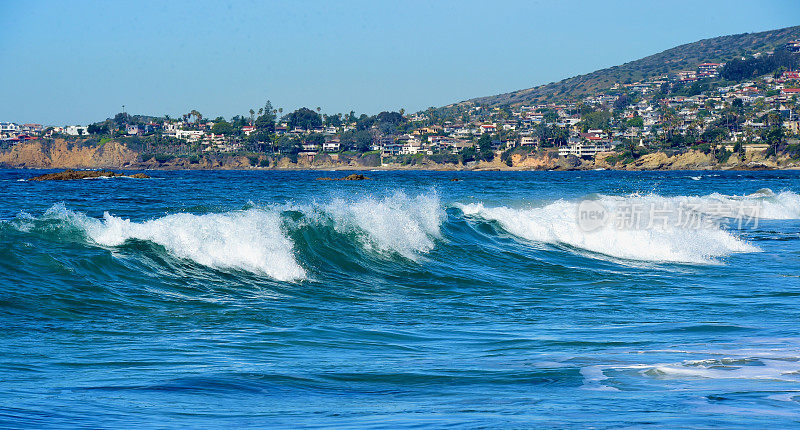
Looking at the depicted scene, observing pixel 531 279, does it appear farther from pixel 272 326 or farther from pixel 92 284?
pixel 92 284

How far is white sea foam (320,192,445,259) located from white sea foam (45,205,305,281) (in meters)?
2.71

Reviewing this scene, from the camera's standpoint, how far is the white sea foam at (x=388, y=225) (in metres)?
17.6

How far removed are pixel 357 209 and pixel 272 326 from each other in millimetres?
9712

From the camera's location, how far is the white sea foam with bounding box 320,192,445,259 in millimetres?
17641

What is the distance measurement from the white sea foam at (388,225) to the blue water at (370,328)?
0.23ft

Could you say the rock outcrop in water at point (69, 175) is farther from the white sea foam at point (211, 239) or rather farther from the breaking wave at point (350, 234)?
the white sea foam at point (211, 239)

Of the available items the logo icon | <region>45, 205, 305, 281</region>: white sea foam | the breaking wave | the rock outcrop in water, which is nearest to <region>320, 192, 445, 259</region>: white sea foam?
the breaking wave

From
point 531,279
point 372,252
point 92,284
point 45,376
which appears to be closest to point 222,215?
point 372,252

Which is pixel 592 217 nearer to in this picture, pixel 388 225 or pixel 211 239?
pixel 388 225

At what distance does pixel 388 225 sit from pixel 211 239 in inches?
211

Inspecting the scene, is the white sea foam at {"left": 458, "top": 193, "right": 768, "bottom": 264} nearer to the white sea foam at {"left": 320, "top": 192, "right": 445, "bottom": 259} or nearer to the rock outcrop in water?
the white sea foam at {"left": 320, "top": 192, "right": 445, "bottom": 259}

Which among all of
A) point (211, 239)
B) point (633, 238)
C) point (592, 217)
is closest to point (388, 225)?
point (211, 239)

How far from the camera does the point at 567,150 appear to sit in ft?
616

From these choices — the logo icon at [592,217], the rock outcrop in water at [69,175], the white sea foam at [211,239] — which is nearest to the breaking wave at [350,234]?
the white sea foam at [211,239]
